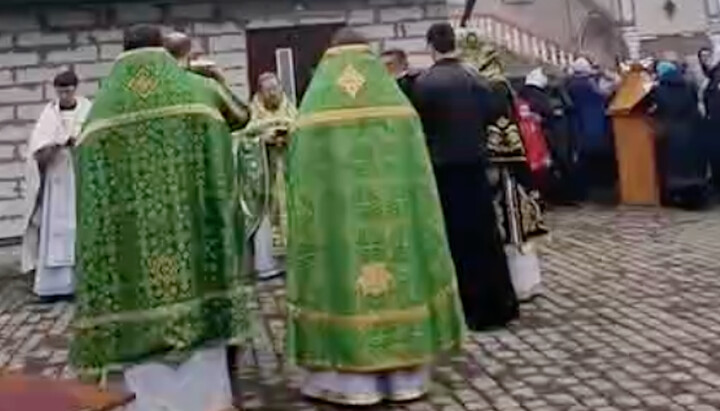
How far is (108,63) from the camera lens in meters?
12.6

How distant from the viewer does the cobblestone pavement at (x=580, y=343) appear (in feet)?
18.9

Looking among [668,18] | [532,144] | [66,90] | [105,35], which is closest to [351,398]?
[532,144]

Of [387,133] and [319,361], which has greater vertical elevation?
[387,133]

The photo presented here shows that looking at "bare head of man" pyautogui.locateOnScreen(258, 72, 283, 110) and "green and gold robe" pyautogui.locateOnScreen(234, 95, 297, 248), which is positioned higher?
"bare head of man" pyautogui.locateOnScreen(258, 72, 283, 110)

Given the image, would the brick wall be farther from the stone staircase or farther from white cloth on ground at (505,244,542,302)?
the stone staircase

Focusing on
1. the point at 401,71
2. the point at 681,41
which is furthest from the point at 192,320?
the point at 681,41

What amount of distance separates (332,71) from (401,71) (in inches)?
114

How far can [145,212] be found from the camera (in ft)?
17.6

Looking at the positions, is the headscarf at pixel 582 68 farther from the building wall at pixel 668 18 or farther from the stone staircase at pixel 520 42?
the building wall at pixel 668 18

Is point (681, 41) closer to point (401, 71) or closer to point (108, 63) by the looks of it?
point (108, 63)

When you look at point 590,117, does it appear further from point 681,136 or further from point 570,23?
point 570,23

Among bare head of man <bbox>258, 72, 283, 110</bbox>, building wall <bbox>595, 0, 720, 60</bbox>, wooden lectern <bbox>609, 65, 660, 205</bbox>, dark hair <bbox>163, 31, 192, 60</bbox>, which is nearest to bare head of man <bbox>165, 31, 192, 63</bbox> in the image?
dark hair <bbox>163, 31, 192, 60</bbox>

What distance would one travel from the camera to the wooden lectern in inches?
504

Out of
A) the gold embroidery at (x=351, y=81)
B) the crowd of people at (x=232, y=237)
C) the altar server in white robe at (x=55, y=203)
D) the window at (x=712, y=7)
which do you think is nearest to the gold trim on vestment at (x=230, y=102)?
the crowd of people at (x=232, y=237)
